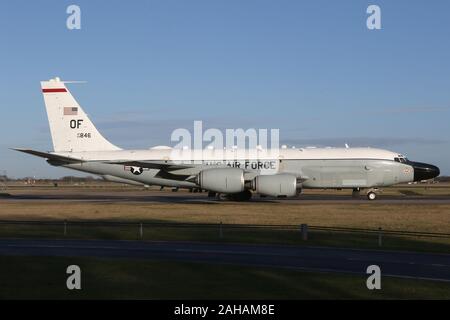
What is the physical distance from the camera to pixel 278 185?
5444 cm

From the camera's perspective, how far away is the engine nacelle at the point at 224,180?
183ft

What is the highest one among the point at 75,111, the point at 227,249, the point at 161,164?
the point at 75,111

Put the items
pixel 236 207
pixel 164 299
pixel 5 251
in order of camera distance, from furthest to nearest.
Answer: pixel 236 207 → pixel 5 251 → pixel 164 299

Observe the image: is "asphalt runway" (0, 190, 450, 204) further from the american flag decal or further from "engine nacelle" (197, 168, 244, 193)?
the american flag decal

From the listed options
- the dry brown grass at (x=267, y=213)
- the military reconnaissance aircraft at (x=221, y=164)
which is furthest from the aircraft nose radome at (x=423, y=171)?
the dry brown grass at (x=267, y=213)

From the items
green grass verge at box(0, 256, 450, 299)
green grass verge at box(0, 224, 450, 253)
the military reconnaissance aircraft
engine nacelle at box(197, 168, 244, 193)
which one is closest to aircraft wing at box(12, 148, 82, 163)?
the military reconnaissance aircraft

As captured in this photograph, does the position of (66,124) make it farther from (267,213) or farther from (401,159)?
(401,159)

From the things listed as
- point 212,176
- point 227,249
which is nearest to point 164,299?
point 227,249

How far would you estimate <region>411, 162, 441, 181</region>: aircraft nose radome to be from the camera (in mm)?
59859

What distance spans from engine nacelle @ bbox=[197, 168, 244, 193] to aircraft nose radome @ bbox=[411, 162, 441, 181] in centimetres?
1649

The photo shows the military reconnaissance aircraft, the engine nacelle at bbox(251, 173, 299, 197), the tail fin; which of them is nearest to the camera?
the engine nacelle at bbox(251, 173, 299, 197)
